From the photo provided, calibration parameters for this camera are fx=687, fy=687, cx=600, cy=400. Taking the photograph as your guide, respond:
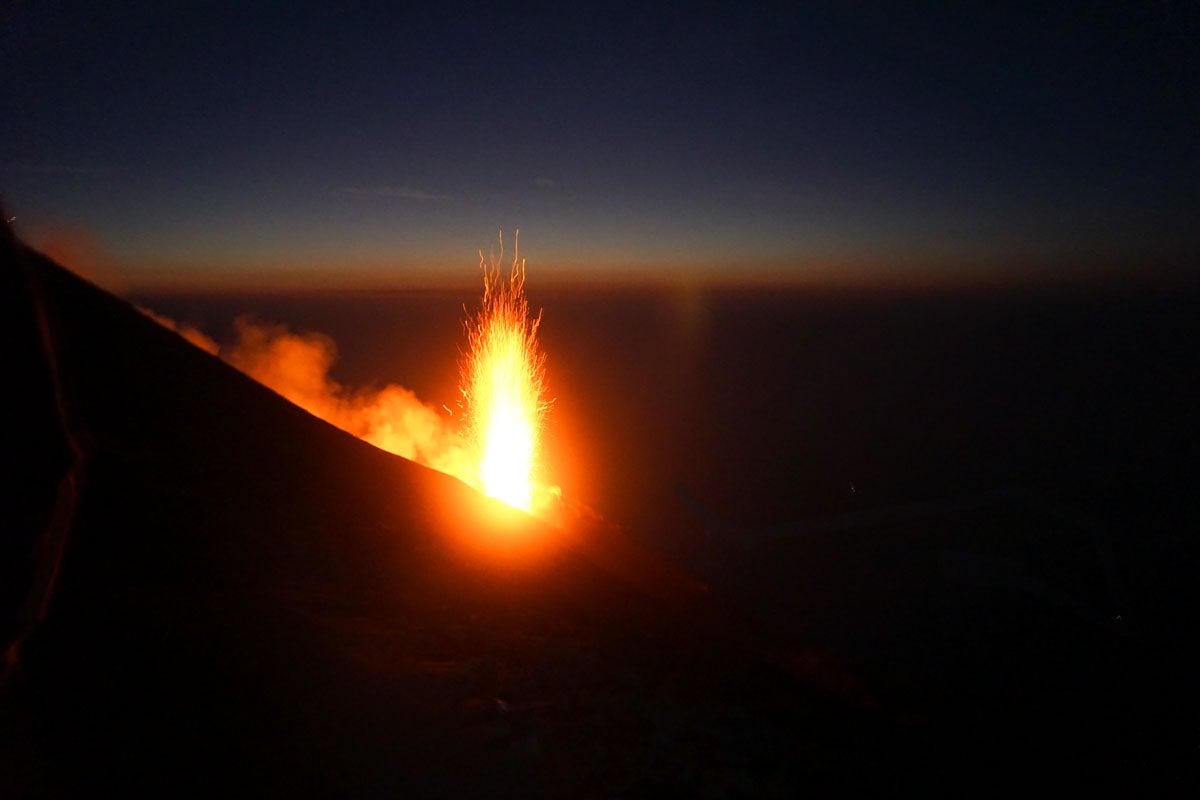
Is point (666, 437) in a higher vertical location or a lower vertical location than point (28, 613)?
higher

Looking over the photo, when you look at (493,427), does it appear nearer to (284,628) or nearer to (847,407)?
(284,628)

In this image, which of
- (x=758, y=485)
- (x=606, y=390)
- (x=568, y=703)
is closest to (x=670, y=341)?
(x=606, y=390)

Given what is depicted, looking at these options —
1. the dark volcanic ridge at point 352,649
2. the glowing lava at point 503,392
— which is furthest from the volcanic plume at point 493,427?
the dark volcanic ridge at point 352,649

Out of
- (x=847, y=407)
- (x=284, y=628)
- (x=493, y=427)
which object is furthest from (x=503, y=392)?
(x=847, y=407)

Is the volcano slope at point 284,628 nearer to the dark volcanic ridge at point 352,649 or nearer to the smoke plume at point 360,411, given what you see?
the dark volcanic ridge at point 352,649

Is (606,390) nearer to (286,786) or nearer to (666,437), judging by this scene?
(666,437)

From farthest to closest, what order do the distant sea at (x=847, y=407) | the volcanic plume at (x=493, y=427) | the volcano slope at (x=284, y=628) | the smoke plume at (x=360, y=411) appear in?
1. the distant sea at (x=847, y=407)
2. the smoke plume at (x=360, y=411)
3. the volcanic plume at (x=493, y=427)
4. the volcano slope at (x=284, y=628)
